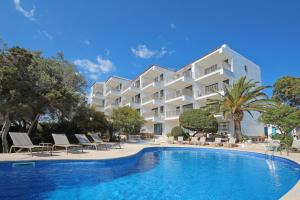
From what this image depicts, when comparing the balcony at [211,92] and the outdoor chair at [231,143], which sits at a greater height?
the balcony at [211,92]

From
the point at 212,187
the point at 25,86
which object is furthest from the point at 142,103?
the point at 212,187

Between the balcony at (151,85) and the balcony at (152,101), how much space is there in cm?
141

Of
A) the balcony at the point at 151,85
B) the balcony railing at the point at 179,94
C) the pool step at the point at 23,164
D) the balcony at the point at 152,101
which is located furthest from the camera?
the balcony at the point at 151,85

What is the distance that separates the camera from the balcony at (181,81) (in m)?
29.5

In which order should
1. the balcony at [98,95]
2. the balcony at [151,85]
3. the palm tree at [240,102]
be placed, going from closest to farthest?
the palm tree at [240,102], the balcony at [151,85], the balcony at [98,95]

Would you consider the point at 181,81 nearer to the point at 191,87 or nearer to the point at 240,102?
the point at 191,87

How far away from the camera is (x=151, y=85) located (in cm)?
3603

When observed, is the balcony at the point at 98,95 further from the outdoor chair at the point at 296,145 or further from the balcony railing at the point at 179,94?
the outdoor chair at the point at 296,145

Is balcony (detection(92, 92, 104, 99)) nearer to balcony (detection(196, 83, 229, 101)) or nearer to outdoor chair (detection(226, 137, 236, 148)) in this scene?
balcony (detection(196, 83, 229, 101))

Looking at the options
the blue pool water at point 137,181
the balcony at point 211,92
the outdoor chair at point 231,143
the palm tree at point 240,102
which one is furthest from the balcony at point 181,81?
the blue pool water at point 137,181

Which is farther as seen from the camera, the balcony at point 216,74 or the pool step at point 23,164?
the balcony at point 216,74

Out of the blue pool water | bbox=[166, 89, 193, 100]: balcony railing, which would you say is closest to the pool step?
the blue pool water

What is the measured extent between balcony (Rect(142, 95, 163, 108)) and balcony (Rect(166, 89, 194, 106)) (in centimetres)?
154

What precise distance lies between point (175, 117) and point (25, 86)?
890 inches
